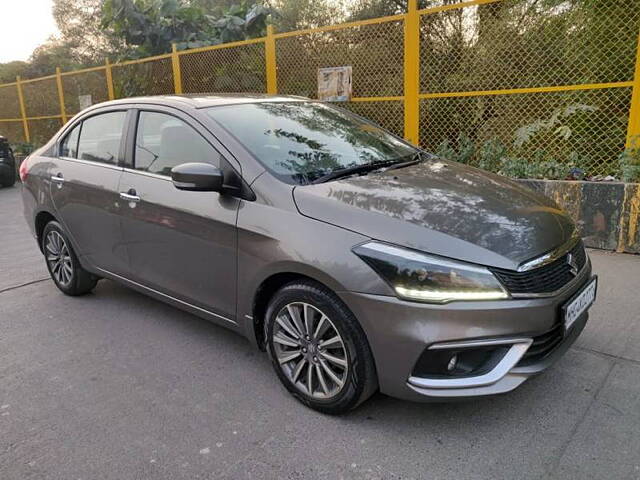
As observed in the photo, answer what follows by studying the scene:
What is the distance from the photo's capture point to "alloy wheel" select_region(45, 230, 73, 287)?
455 cm

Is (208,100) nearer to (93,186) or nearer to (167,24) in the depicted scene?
(93,186)

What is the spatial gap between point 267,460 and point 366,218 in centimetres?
120

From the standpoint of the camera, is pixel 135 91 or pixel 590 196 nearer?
pixel 590 196

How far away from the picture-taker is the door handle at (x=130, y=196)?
11.8 ft

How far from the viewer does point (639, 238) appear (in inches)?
197

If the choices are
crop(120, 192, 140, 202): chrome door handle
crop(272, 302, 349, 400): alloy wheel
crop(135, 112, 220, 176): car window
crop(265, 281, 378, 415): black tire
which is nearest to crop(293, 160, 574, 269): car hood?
crop(265, 281, 378, 415): black tire

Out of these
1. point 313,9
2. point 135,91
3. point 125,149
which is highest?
point 313,9

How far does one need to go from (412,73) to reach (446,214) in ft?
14.6

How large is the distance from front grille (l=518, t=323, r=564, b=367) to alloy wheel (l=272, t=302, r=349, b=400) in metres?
0.83

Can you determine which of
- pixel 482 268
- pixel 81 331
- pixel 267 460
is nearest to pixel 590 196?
pixel 482 268

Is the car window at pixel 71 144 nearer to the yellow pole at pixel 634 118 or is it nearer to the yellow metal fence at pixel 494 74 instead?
the yellow metal fence at pixel 494 74

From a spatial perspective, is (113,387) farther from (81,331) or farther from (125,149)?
(125,149)

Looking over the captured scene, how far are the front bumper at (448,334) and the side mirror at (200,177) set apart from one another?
1.00 m

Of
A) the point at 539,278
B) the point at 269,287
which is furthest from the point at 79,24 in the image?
the point at 539,278
